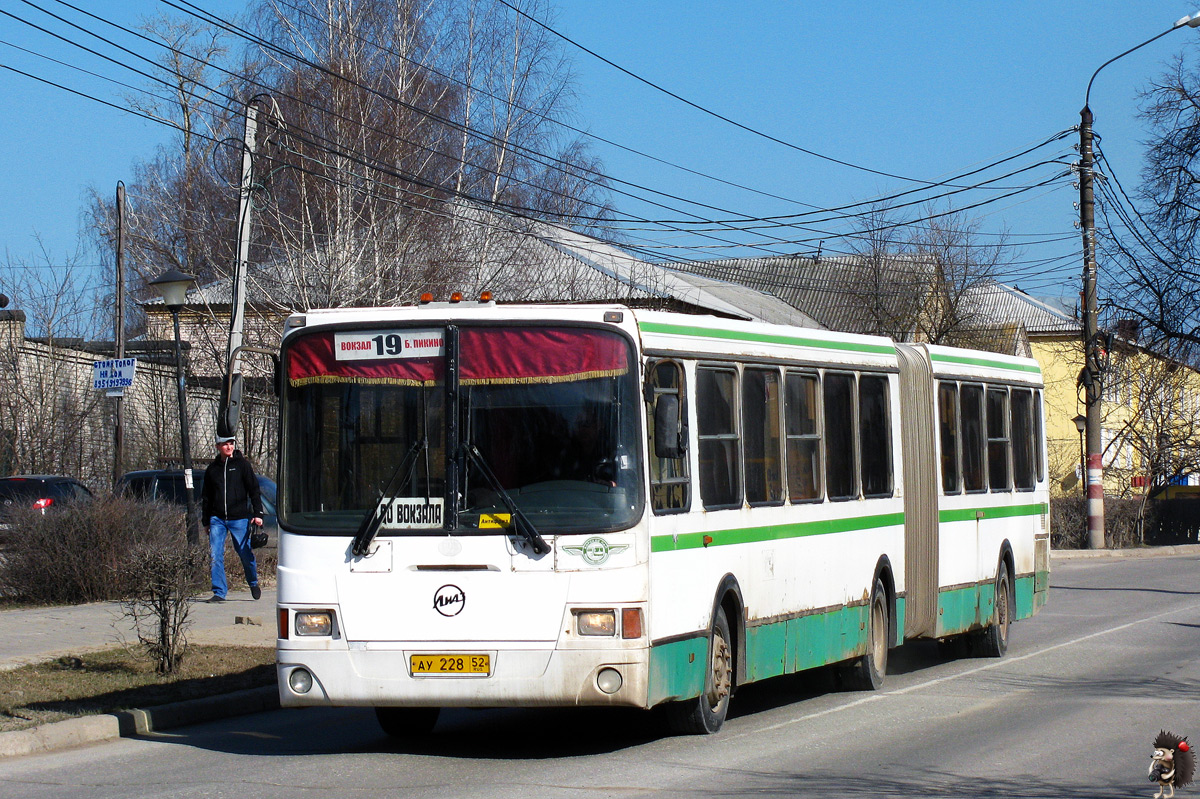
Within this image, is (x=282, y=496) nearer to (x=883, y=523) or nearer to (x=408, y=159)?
(x=883, y=523)

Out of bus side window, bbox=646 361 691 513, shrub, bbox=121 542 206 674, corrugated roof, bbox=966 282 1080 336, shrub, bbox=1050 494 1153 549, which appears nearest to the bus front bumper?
bus side window, bbox=646 361 691 513

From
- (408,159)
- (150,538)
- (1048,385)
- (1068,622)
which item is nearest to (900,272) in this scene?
(1048,385)

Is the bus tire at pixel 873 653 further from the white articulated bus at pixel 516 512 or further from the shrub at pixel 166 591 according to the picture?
the shrub at pixel 166 591

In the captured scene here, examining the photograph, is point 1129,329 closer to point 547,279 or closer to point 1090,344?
point 1090,344

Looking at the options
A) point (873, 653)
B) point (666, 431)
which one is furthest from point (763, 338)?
point (873, 653)

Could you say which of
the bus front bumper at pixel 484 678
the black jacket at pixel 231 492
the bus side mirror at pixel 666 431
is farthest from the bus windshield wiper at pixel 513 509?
the black jacket at pixel 231 492

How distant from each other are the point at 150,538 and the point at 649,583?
10483 millimetres

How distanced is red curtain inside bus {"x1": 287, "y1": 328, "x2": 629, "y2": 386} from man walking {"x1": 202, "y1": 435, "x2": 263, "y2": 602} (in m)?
9.69

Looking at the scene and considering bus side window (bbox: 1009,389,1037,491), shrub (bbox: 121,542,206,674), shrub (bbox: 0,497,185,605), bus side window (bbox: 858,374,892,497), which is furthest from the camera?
shrub (bbox: 0,497,185,605)

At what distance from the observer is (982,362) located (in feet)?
48.9

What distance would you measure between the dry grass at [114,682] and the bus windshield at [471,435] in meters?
2.65

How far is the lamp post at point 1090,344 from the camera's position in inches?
1271

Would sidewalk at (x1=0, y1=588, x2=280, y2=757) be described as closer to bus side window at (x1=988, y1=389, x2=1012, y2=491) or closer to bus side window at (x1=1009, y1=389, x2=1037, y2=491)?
bus side window at (x1=988, y1=389, x2=1012, y2=491)

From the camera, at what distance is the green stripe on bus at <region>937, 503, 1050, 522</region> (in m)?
13.7
